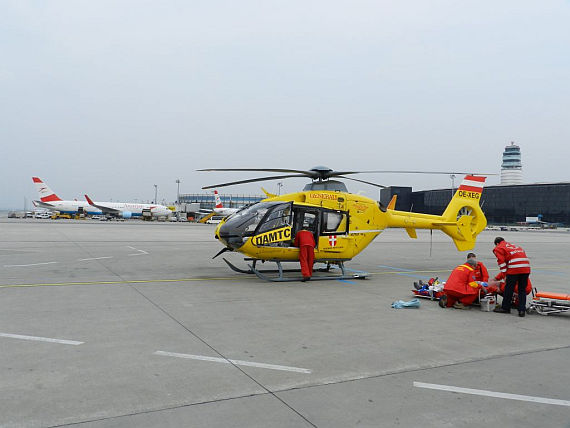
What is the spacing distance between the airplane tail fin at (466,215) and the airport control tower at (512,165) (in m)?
162

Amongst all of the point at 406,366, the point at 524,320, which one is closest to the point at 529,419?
the point at 406,366

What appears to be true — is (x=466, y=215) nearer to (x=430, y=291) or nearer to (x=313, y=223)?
(x=313, y=223)

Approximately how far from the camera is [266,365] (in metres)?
5.29

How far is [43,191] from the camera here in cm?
7488

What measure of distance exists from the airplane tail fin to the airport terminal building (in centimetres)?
8279

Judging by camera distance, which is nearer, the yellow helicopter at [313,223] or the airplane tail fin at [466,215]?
the yellow helicopter at [313,223]

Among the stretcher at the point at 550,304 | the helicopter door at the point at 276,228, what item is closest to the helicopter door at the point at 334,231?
the helicopter door at the point at 276,228

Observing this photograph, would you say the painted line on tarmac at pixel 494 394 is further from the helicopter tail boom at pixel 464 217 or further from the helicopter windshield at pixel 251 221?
the helicopter tail boom at pixel 464 217

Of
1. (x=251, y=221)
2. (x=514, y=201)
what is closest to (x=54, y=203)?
(x=251, y=221)

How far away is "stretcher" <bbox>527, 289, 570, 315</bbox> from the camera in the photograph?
28.3ft

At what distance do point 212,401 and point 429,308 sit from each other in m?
6.15

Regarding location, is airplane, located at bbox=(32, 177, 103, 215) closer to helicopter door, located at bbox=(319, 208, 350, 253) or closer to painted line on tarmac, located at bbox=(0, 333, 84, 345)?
helicopter door, located at bbox=(319, 208, 350, 253)

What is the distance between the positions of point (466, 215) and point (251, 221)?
894cm

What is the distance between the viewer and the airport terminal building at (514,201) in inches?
4190
